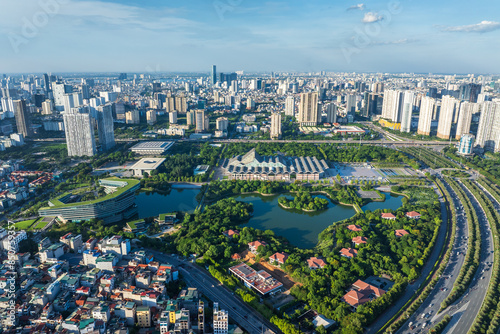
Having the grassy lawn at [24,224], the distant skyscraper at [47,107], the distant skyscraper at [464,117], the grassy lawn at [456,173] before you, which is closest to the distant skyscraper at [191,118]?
the distant skyscraper at [47,107]

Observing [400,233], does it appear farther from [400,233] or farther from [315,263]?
[315,263]

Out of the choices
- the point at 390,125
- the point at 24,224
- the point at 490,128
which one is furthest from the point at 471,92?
the point at 24,224

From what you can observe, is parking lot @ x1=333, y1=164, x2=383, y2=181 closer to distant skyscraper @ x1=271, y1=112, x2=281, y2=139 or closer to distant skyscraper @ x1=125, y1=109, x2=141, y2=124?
distant skyscraper @ x1=271, y1=112, x2=281, y2=139

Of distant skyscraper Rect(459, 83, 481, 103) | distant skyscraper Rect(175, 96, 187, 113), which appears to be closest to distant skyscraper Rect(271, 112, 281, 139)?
distant skyscraper Rect(175, 96, 187, 113)

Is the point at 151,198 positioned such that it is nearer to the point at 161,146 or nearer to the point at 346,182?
the point at 161,146

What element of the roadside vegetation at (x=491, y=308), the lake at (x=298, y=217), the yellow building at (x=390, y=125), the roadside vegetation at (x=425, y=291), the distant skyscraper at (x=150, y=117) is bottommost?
the lake at (x=298, y=217)

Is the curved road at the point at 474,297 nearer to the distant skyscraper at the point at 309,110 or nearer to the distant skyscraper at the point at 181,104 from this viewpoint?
the distant skyscraper at the point at 309,110
